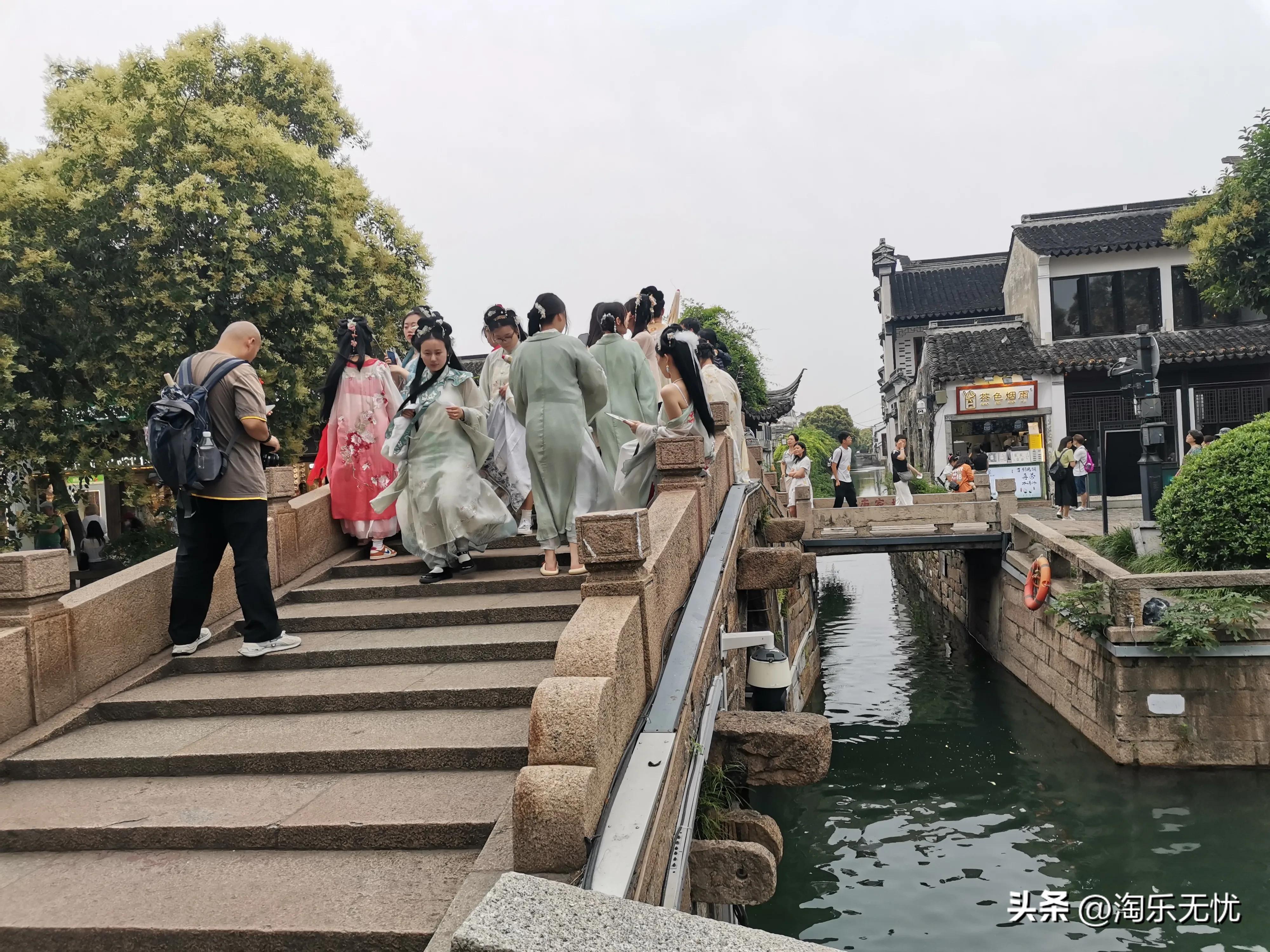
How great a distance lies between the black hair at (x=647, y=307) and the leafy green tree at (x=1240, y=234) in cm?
1405

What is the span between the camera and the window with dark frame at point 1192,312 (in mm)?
23953

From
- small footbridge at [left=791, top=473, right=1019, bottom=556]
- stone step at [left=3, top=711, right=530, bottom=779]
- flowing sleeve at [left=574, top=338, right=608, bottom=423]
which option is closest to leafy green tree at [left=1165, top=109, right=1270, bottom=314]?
small footbridge at [left=791, top=473, right=1019, bottom=556]

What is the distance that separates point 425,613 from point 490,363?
10.1ft

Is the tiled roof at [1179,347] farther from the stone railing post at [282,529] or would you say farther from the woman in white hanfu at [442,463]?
the stone railing post at [282,529]

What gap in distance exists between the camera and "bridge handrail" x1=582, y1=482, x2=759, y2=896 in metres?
3.13

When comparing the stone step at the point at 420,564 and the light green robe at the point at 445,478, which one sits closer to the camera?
the light green robe at the point at 445,478

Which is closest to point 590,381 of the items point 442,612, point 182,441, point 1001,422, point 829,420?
point 442,612

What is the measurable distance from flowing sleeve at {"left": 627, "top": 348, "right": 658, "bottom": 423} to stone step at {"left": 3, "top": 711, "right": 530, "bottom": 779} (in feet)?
11.0

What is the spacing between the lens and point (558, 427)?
620 cm

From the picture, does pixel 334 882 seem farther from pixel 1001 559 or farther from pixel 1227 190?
pixel 1227 190

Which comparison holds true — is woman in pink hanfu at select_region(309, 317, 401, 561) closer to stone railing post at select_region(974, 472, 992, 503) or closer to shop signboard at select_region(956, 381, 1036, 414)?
stone railing post at select_region(974, 472, 992, 503)

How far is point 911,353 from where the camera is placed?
111 ft

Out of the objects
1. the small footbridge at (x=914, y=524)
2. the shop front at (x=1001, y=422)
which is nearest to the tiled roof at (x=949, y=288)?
the shop front at (x=1001, y=422)

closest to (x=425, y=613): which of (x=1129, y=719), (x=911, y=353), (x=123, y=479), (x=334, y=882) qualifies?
(x=334, y=882)
